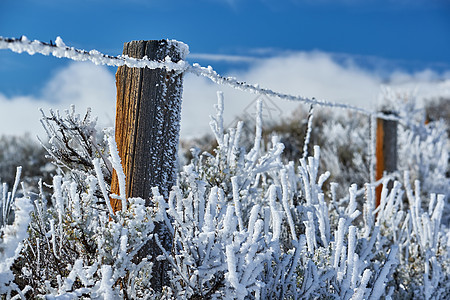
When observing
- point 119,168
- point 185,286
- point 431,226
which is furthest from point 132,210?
point 431,226

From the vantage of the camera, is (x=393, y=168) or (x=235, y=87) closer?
(x=235, y=87)

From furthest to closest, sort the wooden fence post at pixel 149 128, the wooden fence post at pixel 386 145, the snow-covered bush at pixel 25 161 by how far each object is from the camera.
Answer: the snow-covered bush at pixel 25 161 → the wooden fence post at pixel 386 145 → the wooden fence post at pixel 149 128

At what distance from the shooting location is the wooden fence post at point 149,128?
71.7 inches

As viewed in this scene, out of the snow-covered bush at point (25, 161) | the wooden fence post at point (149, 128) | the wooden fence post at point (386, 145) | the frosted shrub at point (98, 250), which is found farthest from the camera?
the snow-covered bush at point (25, 161)

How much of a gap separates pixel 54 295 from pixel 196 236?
0.46 m

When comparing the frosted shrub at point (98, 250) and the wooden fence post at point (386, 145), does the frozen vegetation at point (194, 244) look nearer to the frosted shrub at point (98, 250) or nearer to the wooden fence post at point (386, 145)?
the frosted shrub at point (98, 250)

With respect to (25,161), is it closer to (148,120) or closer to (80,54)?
(148,120)

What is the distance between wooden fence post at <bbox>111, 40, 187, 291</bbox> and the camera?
1.82 meters

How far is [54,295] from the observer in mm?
1308

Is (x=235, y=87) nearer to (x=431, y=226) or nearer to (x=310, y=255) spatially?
(x=310, y=255)

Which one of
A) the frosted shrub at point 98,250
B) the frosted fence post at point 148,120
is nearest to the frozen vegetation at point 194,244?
the frosted shrub at point 98,250

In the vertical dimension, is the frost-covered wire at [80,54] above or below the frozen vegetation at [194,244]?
above

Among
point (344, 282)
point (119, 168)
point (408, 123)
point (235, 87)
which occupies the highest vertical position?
point (408, 123)

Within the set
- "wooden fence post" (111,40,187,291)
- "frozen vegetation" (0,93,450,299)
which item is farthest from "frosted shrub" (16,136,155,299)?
"wooden fence post" (111,40,187,291)
